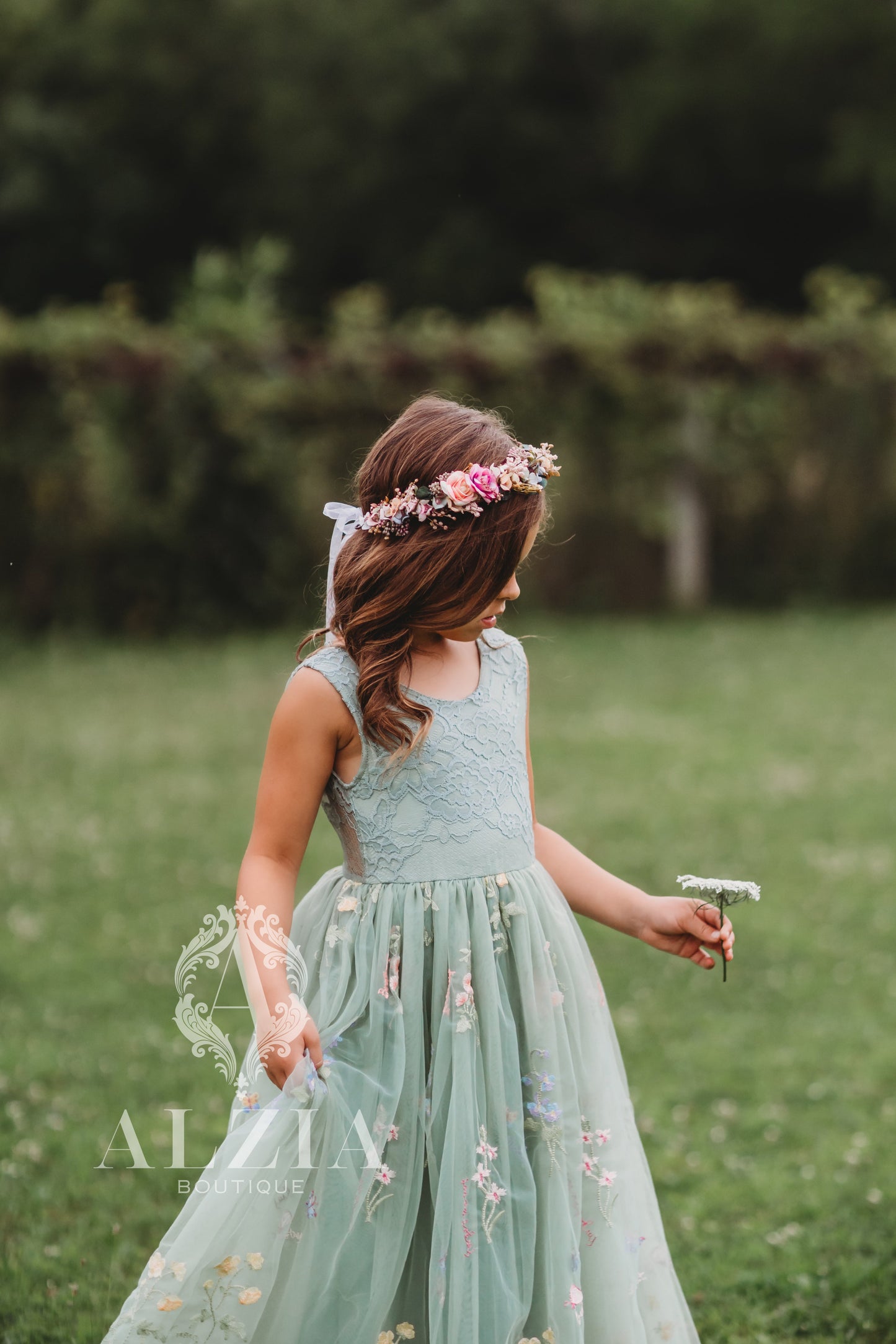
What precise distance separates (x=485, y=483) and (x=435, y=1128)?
0.99m

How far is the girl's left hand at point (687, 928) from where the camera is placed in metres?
2.33

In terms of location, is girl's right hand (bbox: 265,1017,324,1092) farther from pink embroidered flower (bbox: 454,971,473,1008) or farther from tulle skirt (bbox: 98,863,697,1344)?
pink embroidered flower (bbox: 454,971,473,1008)

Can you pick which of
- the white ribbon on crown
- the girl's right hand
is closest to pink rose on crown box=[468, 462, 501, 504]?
the white ribbon on crown

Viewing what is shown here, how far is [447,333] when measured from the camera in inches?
587

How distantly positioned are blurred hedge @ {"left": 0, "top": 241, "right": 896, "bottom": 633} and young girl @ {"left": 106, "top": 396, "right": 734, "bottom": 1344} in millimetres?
11624

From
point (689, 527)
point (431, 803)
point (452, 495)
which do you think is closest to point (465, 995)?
point (431, 803)

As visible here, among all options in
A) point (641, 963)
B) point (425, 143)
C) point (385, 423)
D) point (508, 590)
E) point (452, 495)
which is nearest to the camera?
point (452, 495)

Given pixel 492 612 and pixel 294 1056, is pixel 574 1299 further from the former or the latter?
pixel 492 612

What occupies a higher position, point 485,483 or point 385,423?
point 385,423

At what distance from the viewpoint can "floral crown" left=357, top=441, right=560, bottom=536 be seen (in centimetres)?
221

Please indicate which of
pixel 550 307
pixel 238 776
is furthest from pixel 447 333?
pixel 238 776

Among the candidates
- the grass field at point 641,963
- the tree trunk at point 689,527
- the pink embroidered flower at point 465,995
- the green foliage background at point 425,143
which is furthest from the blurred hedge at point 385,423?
the pink embroidered flower at point 465,995

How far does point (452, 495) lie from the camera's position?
2.19 metres

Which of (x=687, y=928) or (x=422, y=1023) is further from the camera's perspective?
(x=687, y=928)
